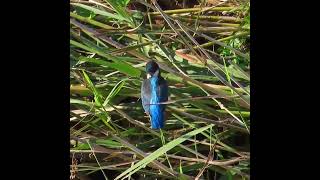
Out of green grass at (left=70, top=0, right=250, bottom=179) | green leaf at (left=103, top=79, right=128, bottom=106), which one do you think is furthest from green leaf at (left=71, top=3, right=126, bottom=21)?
green leaf at (left=103, top=79, right=128, bottom=106)

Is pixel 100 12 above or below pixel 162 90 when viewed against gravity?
above

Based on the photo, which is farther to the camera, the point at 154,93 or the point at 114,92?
the point at 114,92

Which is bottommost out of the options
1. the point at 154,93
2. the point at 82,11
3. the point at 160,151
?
the point at 160,151

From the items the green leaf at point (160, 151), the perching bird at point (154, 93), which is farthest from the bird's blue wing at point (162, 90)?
the green leaf at point (160, 151)

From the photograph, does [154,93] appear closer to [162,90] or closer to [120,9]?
[162,90]

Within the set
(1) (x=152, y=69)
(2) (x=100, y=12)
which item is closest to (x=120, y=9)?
(2) (x=100, y=12)

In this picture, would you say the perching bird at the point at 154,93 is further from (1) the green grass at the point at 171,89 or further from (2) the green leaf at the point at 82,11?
(2) the green leaf at the point at 82,11

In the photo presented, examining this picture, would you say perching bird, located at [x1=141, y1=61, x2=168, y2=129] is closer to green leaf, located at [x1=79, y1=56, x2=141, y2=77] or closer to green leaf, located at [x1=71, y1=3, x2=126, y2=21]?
green leaf, located at [x1=79, y1=56, x2=141, y2=77]
